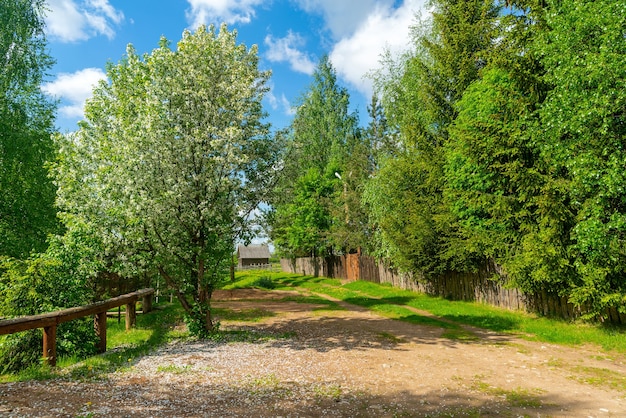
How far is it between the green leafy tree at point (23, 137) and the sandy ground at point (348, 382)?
41.1 feet

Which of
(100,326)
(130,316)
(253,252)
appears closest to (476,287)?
(130,316)

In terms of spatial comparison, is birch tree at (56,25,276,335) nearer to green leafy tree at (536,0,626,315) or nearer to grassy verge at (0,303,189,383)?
grassy verge at (0,303,189,383)

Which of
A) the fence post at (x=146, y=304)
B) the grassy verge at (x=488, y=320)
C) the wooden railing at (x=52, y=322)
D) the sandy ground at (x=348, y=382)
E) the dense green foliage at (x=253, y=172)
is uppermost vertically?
the dense green foliage at (x=253, y=172)

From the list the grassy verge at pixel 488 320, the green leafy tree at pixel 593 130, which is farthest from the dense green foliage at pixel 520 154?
the grassy verge at pixel 488 320

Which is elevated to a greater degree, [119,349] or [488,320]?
[119,349]

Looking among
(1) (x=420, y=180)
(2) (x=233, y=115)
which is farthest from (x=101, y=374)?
(1) (x=420, y=180)

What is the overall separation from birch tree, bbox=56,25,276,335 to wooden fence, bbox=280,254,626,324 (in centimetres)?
1057

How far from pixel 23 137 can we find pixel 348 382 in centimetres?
1925

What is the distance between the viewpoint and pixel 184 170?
36.9ft

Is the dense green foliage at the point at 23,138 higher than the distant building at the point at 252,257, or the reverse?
the dense green foliage at the point at 23,138

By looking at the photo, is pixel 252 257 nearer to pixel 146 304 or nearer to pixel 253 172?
pixel 146 304

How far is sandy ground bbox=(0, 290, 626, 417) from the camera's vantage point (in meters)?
6.30

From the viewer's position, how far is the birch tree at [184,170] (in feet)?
35.0

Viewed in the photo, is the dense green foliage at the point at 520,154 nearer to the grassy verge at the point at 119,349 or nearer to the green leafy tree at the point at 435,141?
the green leafy tree at the point at 435,141
